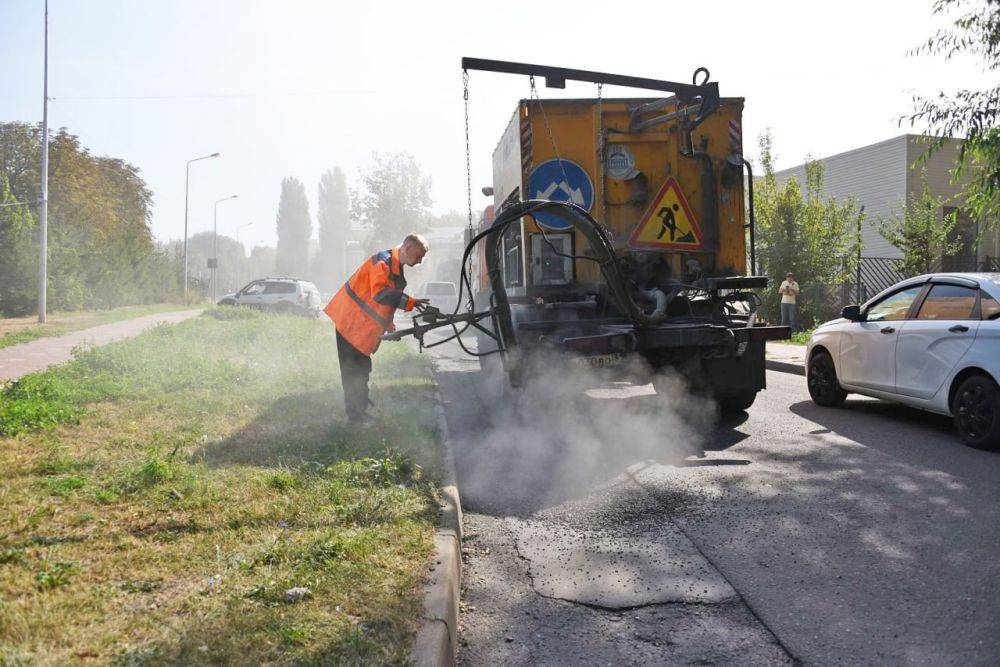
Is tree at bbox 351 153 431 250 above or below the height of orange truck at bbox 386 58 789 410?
above

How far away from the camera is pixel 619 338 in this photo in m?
6.30

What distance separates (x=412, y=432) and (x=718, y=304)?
3.32 m

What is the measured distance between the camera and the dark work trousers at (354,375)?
22.4ft

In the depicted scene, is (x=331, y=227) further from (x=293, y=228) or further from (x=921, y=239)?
A: (x=921, y=239)

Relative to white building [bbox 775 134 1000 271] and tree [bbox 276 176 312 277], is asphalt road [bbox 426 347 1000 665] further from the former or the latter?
tree [bbox 276 176 312 277]

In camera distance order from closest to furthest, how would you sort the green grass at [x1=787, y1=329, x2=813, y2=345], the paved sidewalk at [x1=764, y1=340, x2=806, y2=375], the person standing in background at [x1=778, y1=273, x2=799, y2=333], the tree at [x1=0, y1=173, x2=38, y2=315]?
the paved sidewalk at [x1=764, y1=340, x2=806, y2=375] → the green grass at [x1=787, y1=329, x2=813, y2=345] → the person standing in background at [x1=778, y1=273, x2=799, y2=333] → the tree at [x1=0, y1=173, x2=38, y2=315]

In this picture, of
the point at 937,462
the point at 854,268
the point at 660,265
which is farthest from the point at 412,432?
the point at 854,268

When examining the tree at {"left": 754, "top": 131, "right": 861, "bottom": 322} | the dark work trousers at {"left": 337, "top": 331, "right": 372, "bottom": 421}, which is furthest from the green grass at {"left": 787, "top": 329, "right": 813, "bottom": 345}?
the dark work trousers at {"left": 337, "top": 331, "right": 372, "bottom": 421}

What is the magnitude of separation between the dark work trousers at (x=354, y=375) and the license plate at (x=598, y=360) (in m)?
1.95

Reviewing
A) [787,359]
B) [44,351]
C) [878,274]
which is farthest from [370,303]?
[878,274]

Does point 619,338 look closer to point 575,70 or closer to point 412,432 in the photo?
point 412,432

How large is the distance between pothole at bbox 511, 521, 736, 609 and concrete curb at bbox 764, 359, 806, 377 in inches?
333

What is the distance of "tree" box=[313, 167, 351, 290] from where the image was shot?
11250cm

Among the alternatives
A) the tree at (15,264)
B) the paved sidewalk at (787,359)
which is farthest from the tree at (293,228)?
the paved sidewalk at (787,359)
